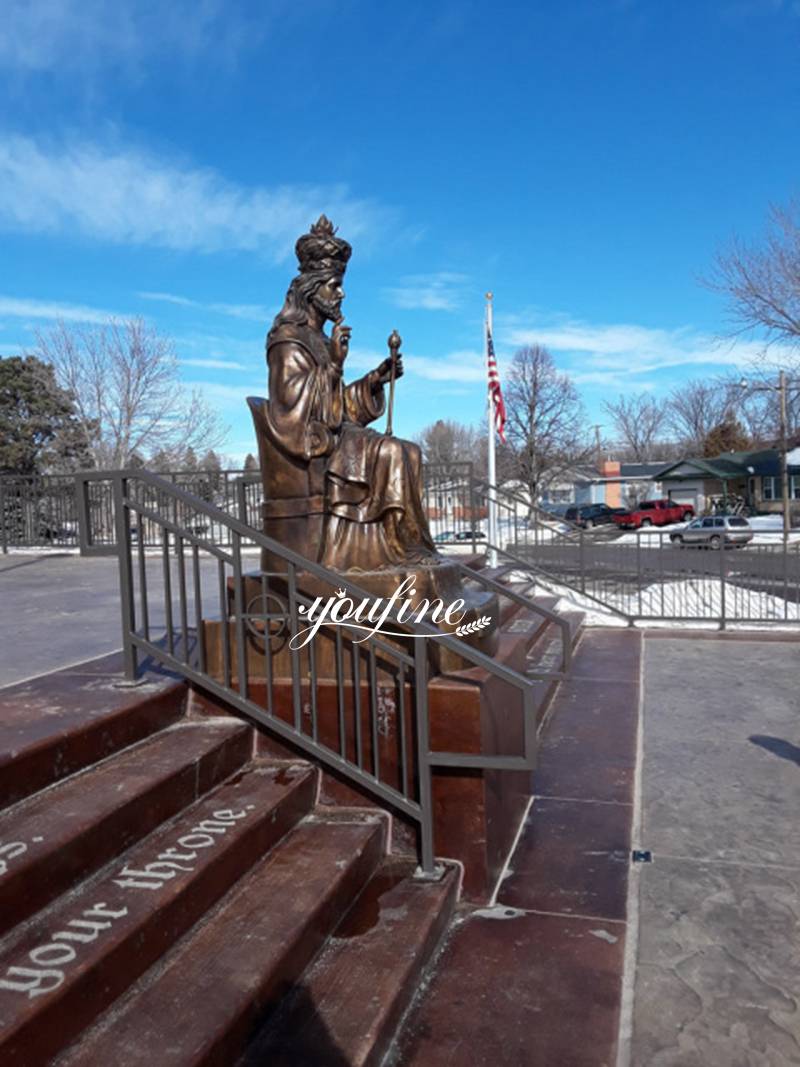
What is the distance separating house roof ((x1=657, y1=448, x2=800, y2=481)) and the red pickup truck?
5.95 meters

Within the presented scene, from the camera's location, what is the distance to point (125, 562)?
330 cm

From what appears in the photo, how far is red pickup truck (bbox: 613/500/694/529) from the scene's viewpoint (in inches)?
1692

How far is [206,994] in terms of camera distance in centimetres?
209

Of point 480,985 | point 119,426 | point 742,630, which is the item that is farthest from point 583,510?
point 480,985

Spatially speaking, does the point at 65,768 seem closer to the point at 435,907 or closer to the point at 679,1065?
the point at 435,907

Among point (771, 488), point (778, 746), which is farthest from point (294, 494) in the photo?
point (771, 488)

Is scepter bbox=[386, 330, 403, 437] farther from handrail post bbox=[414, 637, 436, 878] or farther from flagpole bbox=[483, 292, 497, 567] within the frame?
flagpole bbox=[483, 292, 497, 567]

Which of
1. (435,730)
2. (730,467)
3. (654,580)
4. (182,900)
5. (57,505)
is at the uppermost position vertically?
(730,467)

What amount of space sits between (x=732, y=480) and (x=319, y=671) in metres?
52.7

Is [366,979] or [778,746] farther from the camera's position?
[778,746]

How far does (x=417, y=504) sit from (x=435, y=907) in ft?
6.29

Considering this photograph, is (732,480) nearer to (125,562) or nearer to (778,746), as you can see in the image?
(778,746)

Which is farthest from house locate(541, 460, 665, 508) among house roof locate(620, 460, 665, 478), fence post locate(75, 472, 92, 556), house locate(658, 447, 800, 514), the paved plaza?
fence post locate(75, 472, 92, 556)

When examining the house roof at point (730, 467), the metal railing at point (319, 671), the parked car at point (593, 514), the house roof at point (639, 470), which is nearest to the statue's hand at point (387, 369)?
the metal railing at point (319, 671)
